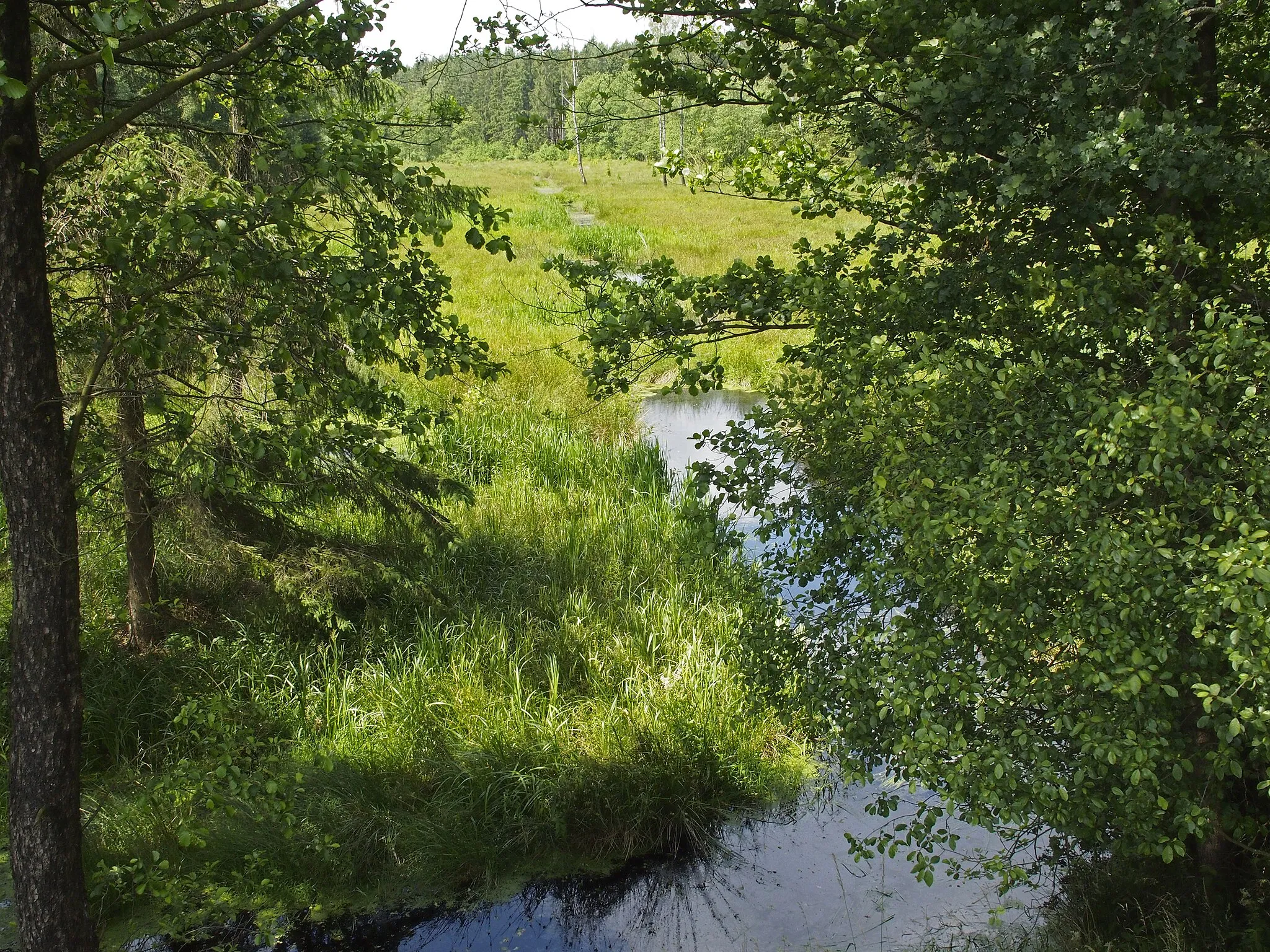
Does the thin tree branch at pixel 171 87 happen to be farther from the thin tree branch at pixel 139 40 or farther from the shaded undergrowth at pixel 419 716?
the shaded undergrowth at pixel 419 716

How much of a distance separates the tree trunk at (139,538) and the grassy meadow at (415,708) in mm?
139

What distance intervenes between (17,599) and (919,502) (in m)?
2.97

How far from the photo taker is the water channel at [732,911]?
4867mm

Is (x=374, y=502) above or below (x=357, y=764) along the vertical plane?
above

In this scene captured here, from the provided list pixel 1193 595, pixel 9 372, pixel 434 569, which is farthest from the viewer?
pixel 434 569

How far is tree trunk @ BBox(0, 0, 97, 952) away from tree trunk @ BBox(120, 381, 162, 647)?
77.8 inches

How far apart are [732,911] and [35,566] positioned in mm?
3569

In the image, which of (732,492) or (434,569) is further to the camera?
(434,569)

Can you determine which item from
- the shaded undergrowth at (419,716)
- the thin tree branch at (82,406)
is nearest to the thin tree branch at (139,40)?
the thin tree branch at (82,406)

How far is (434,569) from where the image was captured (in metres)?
7.50

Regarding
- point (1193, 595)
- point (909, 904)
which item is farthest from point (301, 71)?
point (909, 904)

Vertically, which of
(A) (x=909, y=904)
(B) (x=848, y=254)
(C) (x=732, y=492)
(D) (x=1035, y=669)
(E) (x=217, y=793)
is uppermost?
(B) (x=848, y=254)

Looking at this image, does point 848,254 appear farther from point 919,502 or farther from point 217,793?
point 217,793

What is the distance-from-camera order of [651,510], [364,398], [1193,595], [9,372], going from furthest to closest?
[651,510] → [364,398] → [9,372] → [1193,595]
